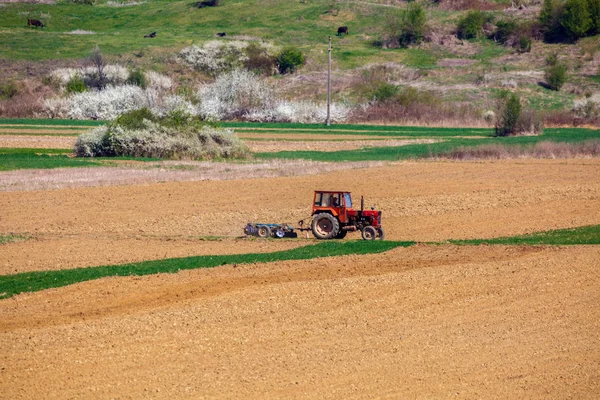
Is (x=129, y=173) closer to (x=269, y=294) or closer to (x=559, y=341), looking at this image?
(x=269, y=294)

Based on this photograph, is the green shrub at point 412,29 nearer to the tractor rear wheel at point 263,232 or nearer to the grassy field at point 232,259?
the grassy field at point 232,259

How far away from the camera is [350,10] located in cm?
13188

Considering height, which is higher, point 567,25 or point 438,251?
point 567,25

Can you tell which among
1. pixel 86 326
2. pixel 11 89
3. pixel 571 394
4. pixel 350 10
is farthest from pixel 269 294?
pixel 350 10

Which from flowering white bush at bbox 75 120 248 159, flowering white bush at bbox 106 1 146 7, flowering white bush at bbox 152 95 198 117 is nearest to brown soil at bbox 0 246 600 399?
flowering white bush at bbox 75 120 248 159

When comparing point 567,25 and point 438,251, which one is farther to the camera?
point 567,25

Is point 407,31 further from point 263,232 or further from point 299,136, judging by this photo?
point 263,232

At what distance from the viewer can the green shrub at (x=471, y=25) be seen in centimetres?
11881

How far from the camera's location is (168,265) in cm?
2430

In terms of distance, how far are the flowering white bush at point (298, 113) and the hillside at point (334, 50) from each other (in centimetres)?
322

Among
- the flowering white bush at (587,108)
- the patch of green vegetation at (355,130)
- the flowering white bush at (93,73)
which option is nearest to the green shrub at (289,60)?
the flowering white bush at (93,73)

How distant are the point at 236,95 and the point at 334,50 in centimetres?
2620

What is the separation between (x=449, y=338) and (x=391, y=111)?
70.8m

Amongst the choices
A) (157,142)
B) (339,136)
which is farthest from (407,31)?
(157,142)
